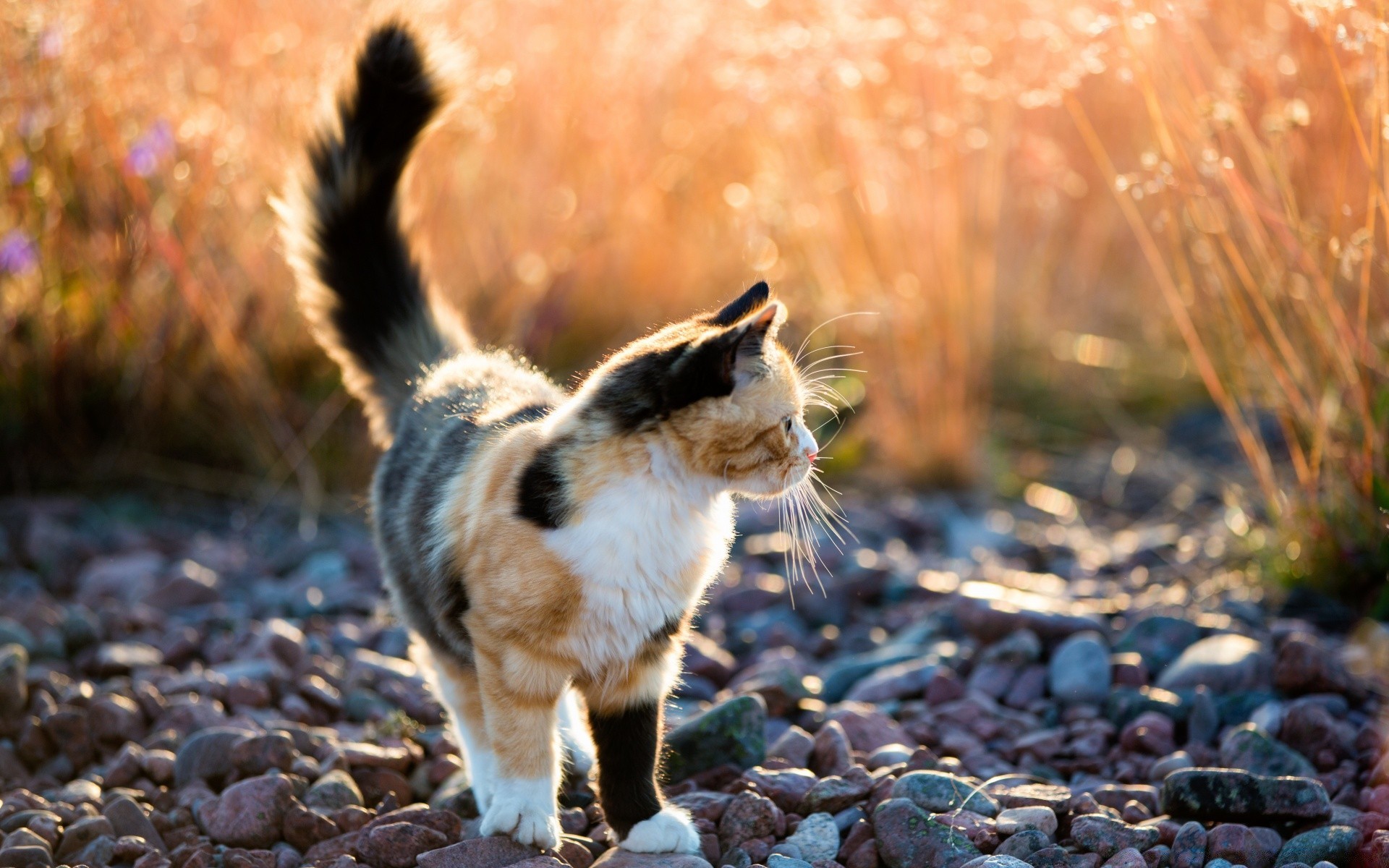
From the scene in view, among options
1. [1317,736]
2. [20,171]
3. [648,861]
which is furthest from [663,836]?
[20,171]

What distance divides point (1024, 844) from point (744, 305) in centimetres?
106

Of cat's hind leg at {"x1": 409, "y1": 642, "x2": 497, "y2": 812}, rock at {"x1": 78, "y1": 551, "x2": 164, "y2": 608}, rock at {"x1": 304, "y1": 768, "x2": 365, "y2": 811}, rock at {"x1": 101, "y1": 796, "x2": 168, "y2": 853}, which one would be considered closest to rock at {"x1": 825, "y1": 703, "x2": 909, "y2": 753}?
cat's hind leg at {"x1": 409, "y1": 642, "x2": 497, "y2": 812}

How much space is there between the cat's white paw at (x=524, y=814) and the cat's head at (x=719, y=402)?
1.99ft

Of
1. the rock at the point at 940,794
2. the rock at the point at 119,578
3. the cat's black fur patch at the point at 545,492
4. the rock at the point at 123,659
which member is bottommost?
the rock at the point at 940,794

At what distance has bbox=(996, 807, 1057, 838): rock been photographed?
2100mm

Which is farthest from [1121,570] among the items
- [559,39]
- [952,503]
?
[559,39]

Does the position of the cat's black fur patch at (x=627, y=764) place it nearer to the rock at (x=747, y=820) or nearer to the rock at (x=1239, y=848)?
the rock at (x=747, y=820)

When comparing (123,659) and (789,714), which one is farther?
(123,659)

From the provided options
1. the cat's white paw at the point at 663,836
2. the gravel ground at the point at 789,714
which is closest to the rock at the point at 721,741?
the gravel ground at the point at 789,714

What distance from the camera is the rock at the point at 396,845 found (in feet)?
6.75

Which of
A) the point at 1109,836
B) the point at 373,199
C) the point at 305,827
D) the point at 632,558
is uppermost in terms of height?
the point at 373,199

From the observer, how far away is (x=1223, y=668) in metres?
2.78

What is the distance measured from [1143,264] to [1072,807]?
4879 mm

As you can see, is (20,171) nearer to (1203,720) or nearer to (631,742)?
(631,742)
